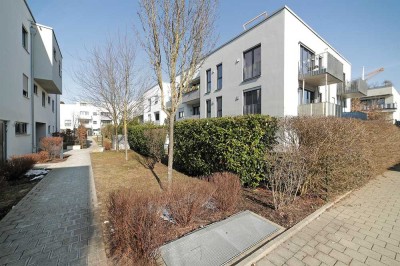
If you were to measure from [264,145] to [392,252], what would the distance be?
3273 millimetres

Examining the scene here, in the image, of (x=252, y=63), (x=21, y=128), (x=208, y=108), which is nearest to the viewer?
(x=21, y=128)

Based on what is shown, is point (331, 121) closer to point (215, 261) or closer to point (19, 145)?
point (215, 261)

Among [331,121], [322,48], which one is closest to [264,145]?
[331,121]

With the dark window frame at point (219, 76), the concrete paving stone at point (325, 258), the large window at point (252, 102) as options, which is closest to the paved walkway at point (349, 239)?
the concrete paving stone at point (325, 258)

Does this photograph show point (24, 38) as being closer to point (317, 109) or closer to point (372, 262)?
point (372, 262)

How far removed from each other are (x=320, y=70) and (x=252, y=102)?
4.81 m

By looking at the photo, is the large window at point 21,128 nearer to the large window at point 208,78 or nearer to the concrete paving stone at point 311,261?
the concrete paving stone at point 311,261

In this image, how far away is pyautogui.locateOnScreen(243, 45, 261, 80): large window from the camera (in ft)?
46.5

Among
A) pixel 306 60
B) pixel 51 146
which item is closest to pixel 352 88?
pixel 306 60

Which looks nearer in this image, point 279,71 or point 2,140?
point 2,140

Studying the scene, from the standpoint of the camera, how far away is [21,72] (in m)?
10.2

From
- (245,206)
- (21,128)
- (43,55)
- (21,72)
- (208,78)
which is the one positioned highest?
(208,78)

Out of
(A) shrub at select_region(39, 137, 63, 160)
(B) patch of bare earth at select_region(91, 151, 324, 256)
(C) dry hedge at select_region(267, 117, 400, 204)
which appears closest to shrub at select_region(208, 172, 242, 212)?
(B) patch of bare earth at select_region(91, 151, 324, 256)

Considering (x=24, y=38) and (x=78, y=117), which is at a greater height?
(x=24, y=38)
